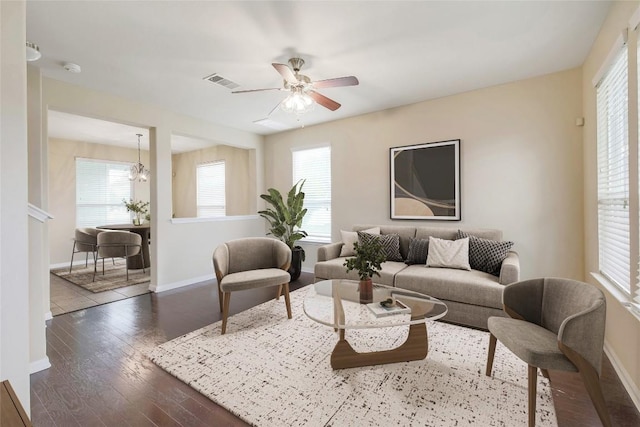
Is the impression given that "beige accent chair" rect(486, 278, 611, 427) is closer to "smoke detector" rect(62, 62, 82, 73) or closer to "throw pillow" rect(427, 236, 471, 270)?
"throw pillow" rect(427, 236, 471, 270)

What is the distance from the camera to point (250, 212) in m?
5.98

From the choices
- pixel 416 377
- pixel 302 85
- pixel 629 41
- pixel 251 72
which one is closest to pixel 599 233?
pixel 629 41

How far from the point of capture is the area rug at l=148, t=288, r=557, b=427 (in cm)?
169

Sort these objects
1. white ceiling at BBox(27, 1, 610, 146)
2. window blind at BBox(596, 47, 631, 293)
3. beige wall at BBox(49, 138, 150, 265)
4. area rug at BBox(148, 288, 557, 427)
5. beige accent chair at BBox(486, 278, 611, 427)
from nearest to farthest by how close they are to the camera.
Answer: beige accent chair at BBox(486, 278, 611, 427)
area rug at BBox(148, 288, 557, 427)
window blind at BBox(596, 47, 631, 293)
white ceiling at BBox(27, 1, 610, 146)
beige wall at BBox(49, 138, 150, 265)

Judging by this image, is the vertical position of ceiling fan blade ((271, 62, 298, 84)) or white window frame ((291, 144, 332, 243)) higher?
ceiling fan blade ((271, 62, 298, 84))

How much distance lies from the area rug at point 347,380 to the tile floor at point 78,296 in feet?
6.06

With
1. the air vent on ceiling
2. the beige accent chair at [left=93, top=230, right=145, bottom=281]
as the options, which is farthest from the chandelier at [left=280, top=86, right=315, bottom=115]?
the beige accent chair at [left=93, top=230, right=145, bottom=281]

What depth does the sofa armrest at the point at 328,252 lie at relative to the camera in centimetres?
399

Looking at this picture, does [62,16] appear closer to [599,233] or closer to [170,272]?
[170,272]

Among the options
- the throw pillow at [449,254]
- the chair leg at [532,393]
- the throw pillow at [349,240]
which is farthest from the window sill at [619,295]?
the throw pillow at [349,240]

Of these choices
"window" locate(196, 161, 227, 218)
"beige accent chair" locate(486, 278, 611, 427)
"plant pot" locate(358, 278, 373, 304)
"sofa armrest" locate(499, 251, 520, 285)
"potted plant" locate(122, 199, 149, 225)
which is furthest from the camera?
"window" locate(196, 161, 227, 218)

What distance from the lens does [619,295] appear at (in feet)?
6.85

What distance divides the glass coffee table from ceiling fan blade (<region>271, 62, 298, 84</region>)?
6.42ft

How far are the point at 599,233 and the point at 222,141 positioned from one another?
5232 mm
